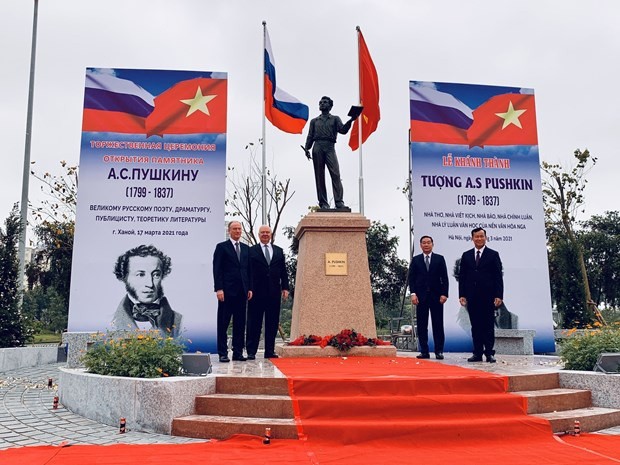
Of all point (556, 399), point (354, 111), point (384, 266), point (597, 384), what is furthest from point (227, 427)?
point (384, 266)

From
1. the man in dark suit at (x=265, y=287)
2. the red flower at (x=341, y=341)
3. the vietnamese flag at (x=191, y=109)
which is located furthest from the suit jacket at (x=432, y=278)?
the vietnamese flag at (x=191, y=109)

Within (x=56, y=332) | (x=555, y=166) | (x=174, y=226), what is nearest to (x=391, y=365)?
(x=174, y=226)

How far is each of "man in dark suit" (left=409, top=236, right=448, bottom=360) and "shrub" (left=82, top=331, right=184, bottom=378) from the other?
395 cm

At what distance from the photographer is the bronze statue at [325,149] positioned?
8.68m

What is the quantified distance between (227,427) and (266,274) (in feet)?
10.6

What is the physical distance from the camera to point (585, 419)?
4625mm

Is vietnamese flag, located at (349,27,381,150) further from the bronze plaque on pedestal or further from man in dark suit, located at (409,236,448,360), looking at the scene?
man in dark suit, located at (409,236,448,360)

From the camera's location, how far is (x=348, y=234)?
26.9 feet

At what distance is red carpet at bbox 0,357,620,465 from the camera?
360cm

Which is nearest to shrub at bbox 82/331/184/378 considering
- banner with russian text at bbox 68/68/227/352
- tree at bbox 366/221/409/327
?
banner with russian text at bbox 68/68/227/352

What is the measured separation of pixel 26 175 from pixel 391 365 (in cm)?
1151

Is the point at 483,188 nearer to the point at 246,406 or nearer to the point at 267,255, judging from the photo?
the point at 267,255

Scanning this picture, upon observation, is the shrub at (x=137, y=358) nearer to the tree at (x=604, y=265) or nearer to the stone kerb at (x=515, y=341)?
the stone kerb at (x=515, y=341)

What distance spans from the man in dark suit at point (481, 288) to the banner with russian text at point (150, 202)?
5.04m
